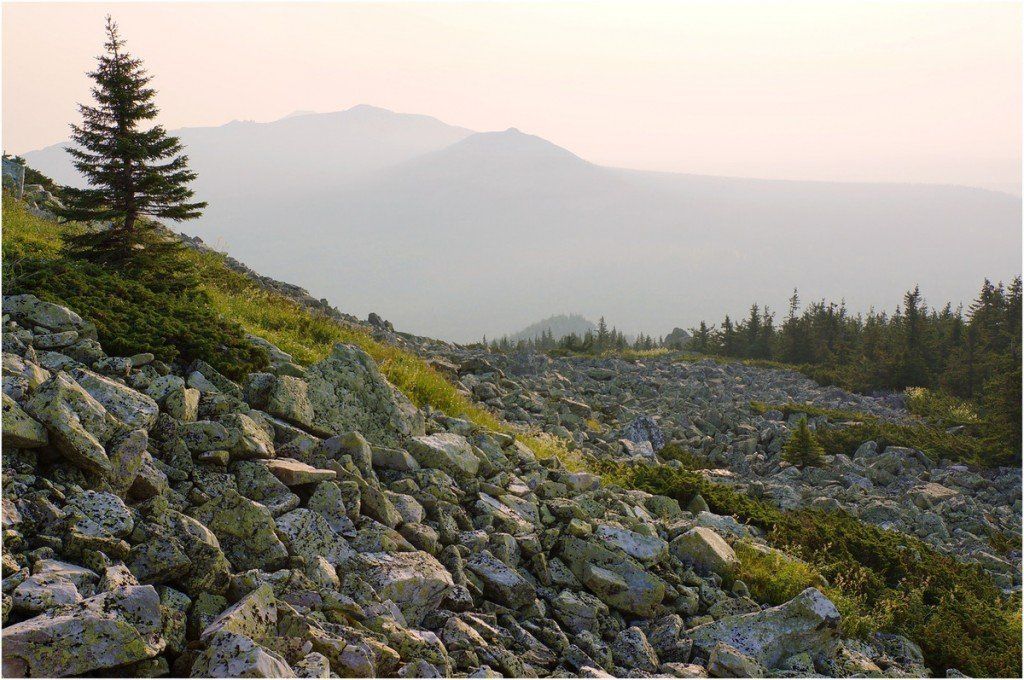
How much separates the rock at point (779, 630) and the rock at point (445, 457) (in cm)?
312

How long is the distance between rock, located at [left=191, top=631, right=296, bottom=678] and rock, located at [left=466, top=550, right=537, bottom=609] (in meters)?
2.42

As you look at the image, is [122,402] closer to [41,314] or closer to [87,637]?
[41,314]

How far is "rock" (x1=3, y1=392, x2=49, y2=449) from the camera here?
179 inches

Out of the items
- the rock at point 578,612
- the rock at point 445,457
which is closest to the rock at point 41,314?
the rock at point 445,457

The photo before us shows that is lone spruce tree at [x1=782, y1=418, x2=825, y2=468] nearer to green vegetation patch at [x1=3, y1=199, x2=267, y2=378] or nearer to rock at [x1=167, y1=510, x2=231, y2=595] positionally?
green vegetation patch at [x1=3, y1=199, x2=267, y2=378]

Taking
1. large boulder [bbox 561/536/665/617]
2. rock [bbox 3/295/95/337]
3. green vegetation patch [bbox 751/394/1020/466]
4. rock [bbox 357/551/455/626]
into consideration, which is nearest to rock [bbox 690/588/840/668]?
large boulder [bbox 561/536/665/617]

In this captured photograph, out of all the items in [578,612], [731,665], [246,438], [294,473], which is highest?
[246,438]

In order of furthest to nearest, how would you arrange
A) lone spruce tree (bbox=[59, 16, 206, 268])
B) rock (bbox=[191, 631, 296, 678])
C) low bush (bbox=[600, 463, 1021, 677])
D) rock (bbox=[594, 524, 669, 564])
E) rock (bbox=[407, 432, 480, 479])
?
1. lone spruce tree (bbox=[59, 16, 206, 268])
2. rock (bbox=[407, 432, 480, 479])
3. low bush (bbox=[600, 463, 1021, 677])
4. rock (bbox=[594, 524, 669, 564])
5. rock (bbox=[191, 631, 296, 678])

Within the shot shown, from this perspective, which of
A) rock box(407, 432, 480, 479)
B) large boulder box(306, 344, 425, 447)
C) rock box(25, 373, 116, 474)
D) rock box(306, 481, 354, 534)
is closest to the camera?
rock box(25, 373, 116, 474)

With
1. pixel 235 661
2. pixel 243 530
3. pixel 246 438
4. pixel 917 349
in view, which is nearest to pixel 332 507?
pixel 243 530

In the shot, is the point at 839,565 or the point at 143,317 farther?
the point at 839,565

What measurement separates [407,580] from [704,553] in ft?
12.6

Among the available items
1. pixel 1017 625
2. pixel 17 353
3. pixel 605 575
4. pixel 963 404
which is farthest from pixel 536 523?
pixel 963 404

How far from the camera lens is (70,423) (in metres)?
4.78
